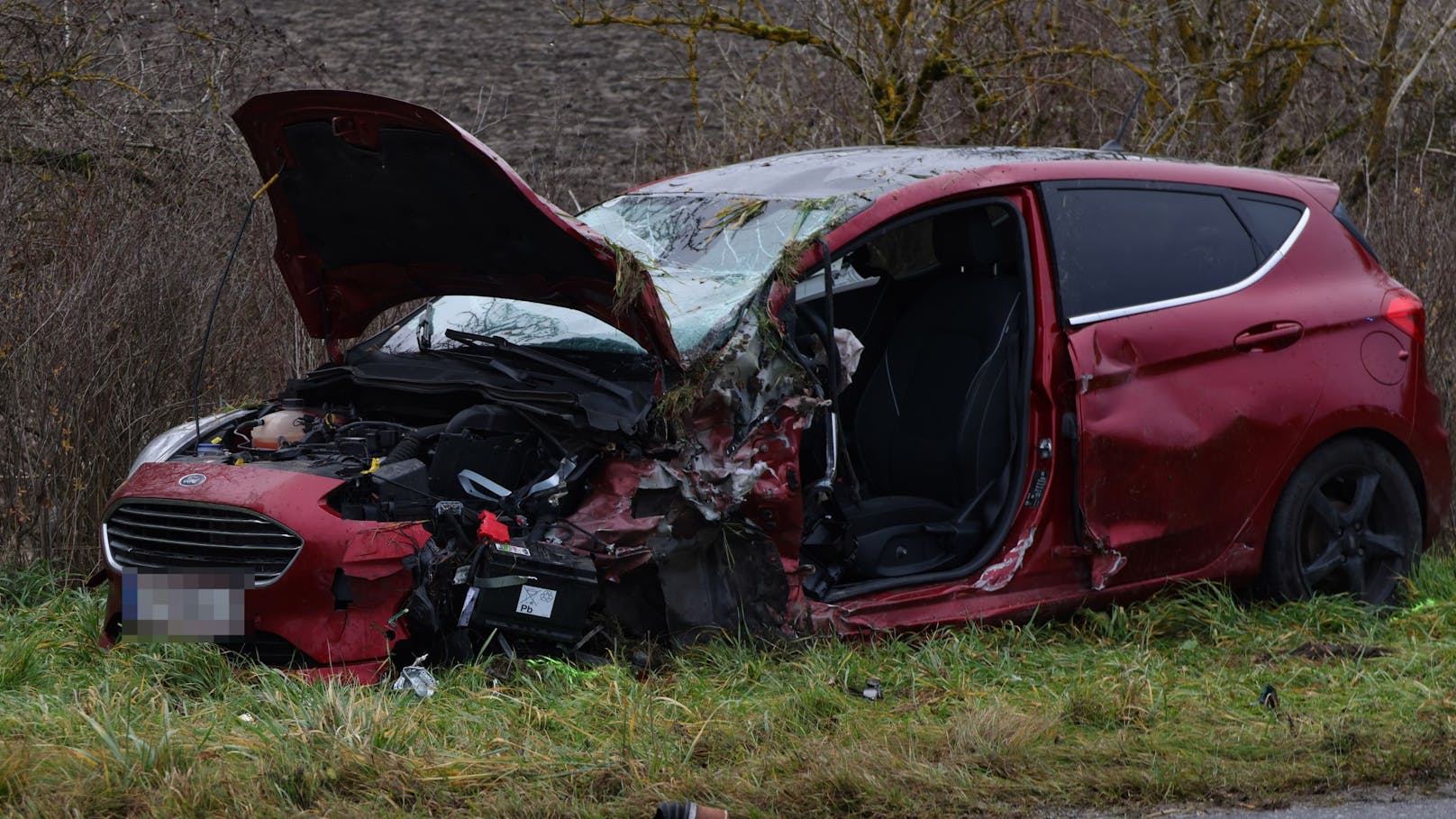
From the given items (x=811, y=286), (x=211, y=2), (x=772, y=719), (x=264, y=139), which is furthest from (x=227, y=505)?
(x=211, y=2)

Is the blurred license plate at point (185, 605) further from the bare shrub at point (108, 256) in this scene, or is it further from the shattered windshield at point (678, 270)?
the bare shrub at point (108, 256)

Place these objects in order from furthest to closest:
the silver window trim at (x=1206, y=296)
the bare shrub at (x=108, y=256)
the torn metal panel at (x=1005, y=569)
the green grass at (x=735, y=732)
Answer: the bare shrub at (x=108, y=256) < the silver window trim at (x=1206, y=296) < the torn metal panel at (x=1005, y=569) < the green grass at (x=735, y=732)

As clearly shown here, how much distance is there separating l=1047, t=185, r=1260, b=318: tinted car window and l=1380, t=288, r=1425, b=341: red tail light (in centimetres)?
62

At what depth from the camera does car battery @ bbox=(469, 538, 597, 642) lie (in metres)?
4.14

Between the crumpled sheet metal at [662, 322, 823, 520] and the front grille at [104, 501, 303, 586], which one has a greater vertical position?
the crumpled sheet metal at [662, 322, 823, 520]

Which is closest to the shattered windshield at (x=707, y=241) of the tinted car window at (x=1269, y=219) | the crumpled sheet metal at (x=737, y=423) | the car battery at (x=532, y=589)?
the crumpled sheet metal at (x=737, y=423)

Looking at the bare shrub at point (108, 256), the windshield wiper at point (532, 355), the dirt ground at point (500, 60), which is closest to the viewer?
the windshield wiper at point (532, 355)

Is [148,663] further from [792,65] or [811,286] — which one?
[792,65]

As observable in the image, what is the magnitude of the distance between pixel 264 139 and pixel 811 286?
188cm

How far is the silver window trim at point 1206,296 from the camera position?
5090mm

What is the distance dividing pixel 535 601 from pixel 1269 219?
3.30 meters

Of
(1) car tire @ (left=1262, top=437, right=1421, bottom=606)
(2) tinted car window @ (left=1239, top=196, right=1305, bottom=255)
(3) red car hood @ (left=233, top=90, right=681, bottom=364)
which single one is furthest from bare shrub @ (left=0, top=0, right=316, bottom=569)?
(1) car tire @ (left=1262, top=437, right=1421, bottom=606)

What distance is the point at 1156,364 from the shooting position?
5.13 m

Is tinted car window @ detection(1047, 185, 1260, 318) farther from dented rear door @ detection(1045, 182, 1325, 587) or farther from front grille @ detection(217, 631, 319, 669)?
front grille @ detection(217, 631, 319, 669)
